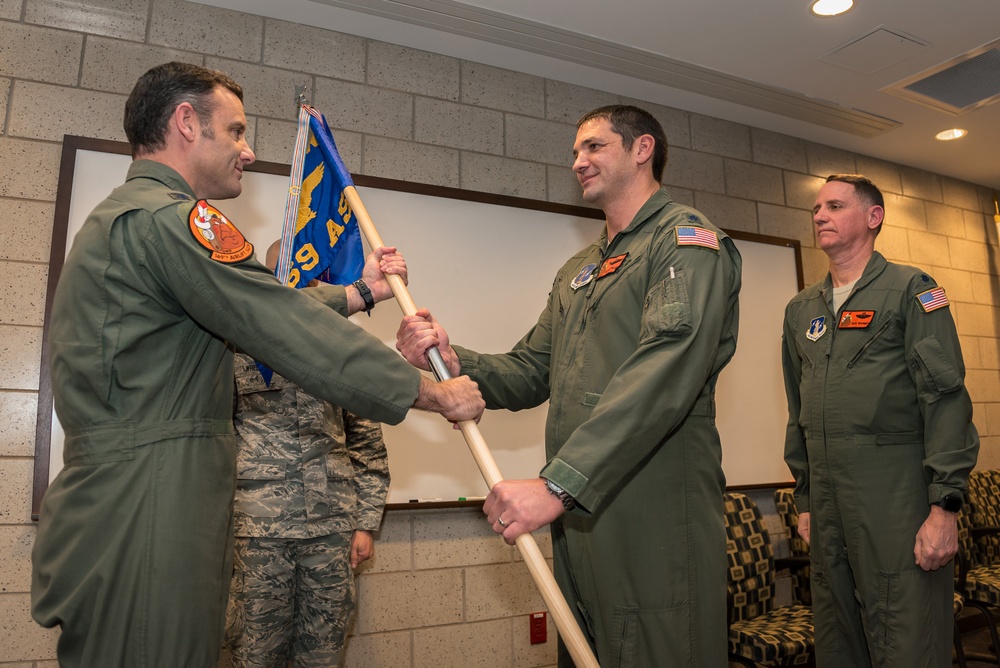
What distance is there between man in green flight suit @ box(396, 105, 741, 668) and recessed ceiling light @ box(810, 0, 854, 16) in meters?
2.01

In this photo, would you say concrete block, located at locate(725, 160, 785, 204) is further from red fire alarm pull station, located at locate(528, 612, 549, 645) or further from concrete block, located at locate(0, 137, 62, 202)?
concrete block, located at locate(0, 137, 62, 202)

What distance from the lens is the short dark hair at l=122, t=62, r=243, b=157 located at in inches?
63.6

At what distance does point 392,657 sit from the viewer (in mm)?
3082

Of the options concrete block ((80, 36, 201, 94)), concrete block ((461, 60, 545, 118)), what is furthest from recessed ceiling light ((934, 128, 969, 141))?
concrete block ((80, 36, 201, 94))

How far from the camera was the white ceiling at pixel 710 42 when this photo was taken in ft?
10.8

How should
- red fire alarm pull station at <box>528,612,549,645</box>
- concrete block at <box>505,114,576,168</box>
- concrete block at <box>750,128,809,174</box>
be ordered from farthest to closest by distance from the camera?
1. concrete block at <box>750,128,809,174</box>
2. concrete block at <box>505,114,576,168</box>
3. red fire alarm pull station at <box>528,612,549,645</box>

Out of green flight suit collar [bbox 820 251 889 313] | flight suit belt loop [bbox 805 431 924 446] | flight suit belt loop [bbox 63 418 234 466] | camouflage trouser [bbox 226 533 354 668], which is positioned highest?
green flight suit collar [bbox 820 251 889 313]

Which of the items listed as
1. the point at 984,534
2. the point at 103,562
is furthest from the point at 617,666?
the point at 984,534

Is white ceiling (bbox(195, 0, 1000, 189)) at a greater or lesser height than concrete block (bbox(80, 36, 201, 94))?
greater

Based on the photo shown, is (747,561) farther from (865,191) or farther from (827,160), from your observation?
(827,160)

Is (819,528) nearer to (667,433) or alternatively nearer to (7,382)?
(667,433)

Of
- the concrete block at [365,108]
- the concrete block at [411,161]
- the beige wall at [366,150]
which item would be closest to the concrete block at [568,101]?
the beige wall at [366,150]

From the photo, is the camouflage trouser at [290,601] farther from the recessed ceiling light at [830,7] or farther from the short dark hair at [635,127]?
the recessed ceiling light at [830,7]

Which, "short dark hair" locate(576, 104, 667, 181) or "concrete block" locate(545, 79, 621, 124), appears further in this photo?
"concrete block" locate(545, 79, 621, 124)
